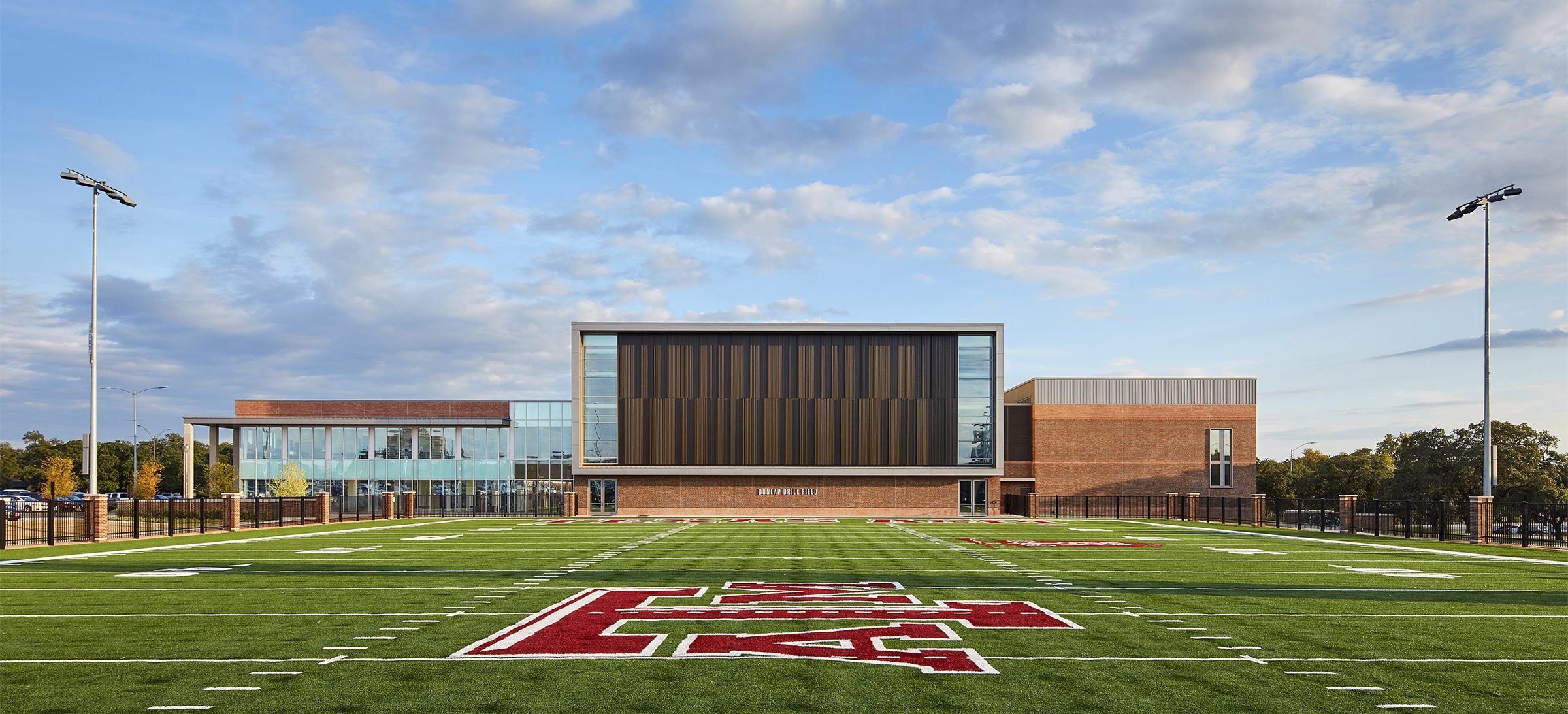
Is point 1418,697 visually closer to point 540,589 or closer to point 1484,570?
point 540,589

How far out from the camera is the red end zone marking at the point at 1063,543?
27938 mm

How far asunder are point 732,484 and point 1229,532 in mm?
31845

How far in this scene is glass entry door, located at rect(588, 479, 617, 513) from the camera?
63.0m

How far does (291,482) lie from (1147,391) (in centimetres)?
5927

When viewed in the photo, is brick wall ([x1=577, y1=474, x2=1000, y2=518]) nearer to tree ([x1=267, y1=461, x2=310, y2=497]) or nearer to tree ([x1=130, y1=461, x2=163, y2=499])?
tree ([x1=267, y1=461, x2=310, y2=497])

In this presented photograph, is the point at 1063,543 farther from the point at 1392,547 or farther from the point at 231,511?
the point at 231,511

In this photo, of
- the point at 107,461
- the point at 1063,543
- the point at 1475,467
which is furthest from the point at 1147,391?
the point at 107,461

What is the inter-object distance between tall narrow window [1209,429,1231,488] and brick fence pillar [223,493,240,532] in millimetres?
58715

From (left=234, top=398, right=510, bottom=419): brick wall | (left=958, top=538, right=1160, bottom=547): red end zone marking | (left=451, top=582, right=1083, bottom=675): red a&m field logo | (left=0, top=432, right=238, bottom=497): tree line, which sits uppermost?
(left=234, top=398, right=510, bottom=419): brick wall

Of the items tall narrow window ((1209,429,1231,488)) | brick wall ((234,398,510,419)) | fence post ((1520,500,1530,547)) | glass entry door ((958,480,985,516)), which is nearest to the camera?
fence post ((1520,500,1530,547))

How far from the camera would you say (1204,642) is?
11.0 meters

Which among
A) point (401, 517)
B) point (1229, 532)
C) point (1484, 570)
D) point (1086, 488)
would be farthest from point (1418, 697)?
point (1086, 488)

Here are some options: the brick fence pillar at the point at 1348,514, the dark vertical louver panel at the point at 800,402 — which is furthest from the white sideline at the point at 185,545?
the brick fence pillar at the point at 1348,514

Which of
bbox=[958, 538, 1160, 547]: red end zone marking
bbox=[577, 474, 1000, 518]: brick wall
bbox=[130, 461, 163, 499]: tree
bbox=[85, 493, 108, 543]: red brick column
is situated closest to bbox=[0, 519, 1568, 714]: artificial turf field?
bbox=[958, 538, 1160, 547]: red end zone marking
